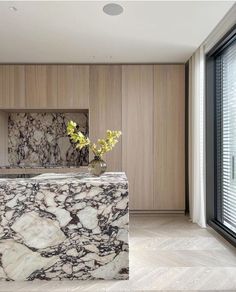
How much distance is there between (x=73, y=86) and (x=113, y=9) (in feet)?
6.34

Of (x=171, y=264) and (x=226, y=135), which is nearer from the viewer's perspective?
(x=171, y=264)

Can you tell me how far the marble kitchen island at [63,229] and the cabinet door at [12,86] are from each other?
2.57 m

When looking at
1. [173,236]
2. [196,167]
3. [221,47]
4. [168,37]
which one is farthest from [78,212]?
[221,47]

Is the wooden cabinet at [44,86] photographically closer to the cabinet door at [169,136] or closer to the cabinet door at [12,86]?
the cabinet door at [12,86]

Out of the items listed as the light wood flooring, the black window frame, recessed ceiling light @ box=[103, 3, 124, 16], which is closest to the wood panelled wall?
the black window frame

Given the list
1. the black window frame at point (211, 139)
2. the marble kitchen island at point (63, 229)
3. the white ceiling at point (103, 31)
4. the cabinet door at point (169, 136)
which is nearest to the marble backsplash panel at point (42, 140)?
the white ceiling at point (103, 31)

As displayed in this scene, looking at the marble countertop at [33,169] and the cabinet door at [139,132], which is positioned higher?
the cabinet door at [139,132]

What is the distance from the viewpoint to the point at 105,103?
14.8ft

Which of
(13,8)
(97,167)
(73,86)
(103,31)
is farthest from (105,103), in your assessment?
(97,167)

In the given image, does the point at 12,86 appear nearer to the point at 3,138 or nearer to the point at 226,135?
the point at 3,138

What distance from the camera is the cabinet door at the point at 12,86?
448 cm

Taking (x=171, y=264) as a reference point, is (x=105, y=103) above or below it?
above

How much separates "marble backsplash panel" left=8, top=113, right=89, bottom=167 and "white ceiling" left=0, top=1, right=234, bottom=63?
1.06 metres

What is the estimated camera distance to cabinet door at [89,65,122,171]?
14.8 feet
